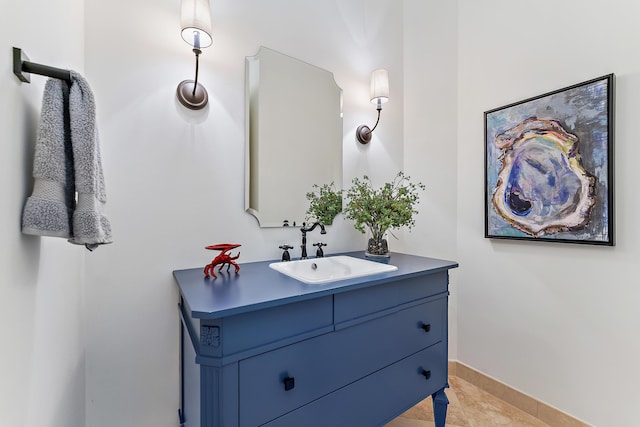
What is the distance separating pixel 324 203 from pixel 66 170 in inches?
53.1

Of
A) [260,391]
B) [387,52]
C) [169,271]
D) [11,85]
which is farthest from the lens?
[387,52]

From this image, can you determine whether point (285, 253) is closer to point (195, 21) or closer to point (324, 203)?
point (324, 203)

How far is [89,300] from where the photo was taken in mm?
1171

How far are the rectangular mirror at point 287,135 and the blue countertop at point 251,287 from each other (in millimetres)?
395

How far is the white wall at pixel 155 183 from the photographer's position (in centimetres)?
120

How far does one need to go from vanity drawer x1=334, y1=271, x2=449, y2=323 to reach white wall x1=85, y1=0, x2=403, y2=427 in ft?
2.12

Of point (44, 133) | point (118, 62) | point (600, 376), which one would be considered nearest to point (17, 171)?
point (44, 133)

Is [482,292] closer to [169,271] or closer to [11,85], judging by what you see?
[169,271]

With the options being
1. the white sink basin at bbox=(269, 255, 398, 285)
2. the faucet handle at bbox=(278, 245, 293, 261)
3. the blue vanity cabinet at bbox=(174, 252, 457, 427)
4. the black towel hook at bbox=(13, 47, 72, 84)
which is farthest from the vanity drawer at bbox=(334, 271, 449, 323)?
the black towel hook at bbox=(13, 47, 72, 84)

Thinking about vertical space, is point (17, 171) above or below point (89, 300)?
above

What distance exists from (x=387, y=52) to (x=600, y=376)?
236 cm

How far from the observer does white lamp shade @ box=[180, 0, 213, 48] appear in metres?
1.23

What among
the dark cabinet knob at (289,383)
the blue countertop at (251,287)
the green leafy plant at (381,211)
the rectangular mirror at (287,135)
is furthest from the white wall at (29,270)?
the green leafy plant at (381,211)

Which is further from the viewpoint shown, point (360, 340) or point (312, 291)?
point (360, 340)
